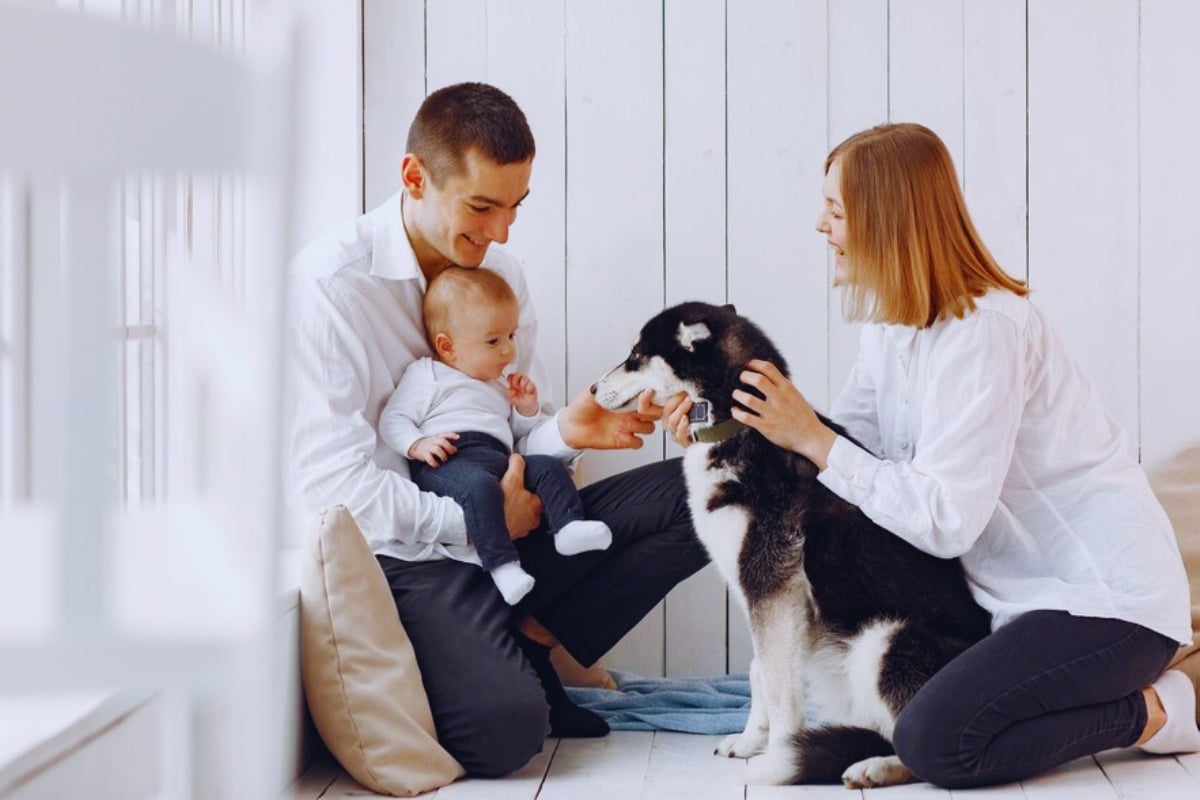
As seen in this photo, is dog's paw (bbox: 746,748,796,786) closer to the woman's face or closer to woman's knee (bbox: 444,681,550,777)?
woman's knee (bbox: 444,681,550,777)

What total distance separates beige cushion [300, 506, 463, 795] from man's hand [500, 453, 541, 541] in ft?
0.90

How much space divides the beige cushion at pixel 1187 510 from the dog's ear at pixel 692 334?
39.6 inches

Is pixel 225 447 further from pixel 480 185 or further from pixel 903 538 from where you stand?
pixel 480 185

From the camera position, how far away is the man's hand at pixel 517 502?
241 cm

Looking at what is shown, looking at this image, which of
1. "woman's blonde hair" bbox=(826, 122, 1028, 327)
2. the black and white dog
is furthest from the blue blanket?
"woman's blonde hair" bbox=(826, 122, 1028, 327)

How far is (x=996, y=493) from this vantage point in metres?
2.11

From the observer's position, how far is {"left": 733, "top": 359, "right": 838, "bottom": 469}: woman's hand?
218 cm

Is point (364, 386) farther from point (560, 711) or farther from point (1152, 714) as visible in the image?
point (1152, 714)

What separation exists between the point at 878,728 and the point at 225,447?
1720 millimetres

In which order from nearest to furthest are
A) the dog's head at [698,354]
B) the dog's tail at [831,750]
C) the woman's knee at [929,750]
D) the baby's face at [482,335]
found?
the woman's knee at [929,750] < the dog's tail at [831,750] < the dog's head at [698,354] < the baby's face at [482,335]

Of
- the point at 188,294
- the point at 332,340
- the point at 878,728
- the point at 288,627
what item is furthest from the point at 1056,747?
the point at 188,294


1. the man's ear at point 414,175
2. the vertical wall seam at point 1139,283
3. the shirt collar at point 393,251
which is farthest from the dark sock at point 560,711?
the vertical wall seam at point 1139,283

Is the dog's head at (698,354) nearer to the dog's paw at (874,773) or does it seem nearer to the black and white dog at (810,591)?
the black and white dog at (810,591)

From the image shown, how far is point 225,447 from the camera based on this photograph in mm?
678
